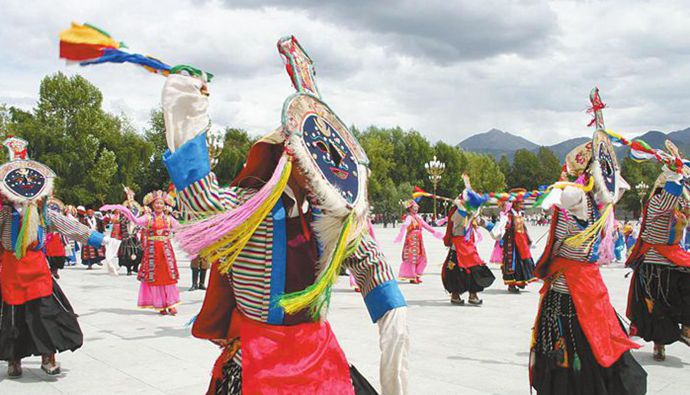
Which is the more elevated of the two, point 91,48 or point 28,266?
point 91,48

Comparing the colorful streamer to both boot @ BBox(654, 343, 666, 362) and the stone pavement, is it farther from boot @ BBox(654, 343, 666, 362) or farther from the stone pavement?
boot @ BBox(654, 343, 666, 362)

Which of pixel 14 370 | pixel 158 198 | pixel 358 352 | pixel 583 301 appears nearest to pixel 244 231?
pixel 583 301

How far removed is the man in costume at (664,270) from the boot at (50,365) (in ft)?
21.1

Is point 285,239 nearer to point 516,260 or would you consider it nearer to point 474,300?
point 474,300

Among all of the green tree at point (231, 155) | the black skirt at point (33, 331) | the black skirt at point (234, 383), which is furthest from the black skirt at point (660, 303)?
the green tree at point (231, 155)

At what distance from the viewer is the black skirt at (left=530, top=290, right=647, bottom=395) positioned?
4375 mm

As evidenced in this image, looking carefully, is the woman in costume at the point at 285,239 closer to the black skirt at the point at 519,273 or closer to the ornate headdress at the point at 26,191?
the ornate headdress at the point at 26,191

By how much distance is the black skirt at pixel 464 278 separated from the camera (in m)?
10.1

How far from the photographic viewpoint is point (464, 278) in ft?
33.5

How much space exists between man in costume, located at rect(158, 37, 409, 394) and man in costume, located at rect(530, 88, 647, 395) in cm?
217

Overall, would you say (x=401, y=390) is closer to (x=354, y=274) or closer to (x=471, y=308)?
(x=354, y=274)

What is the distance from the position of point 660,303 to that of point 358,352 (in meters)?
3.48

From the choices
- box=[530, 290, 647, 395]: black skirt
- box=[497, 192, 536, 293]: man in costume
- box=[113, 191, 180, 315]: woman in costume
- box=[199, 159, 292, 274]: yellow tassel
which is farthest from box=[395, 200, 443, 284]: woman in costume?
box=[199, 159, 292, 274]: yellow tassel

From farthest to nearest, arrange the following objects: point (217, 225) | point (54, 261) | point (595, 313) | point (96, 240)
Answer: point (54, 261) → point (96, 240) → point (595, 313) → point (217, 225)
